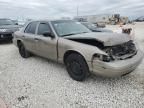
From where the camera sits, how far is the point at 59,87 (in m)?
3.89

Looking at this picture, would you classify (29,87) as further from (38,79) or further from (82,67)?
(82,67)

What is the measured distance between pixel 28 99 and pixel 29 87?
58 centimetres

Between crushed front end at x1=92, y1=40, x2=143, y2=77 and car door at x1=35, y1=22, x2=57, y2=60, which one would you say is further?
car door at x1=35, y1=22, x2=57, y2=60

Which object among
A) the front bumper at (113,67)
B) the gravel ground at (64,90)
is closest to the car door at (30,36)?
the gravel ground at (64,90)

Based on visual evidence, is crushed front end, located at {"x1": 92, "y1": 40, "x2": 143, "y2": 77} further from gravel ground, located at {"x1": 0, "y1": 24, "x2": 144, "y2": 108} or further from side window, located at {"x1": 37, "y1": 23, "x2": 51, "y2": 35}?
side window, located at {"x1": 37, "y1": 23, "x2": 51, "y2": 35}

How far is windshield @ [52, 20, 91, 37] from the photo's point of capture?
464cm

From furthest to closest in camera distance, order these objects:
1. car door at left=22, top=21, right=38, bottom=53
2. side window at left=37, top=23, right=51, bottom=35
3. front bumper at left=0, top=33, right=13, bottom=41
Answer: front bumper at left=0, top=33, right=13, bottom=41
car door at left=22, top=21, right=38, bottom=53
side window at left=37, top=23, right=51, bottom=35

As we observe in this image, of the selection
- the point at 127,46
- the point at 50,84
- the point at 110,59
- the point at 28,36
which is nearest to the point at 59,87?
the point at 50,84

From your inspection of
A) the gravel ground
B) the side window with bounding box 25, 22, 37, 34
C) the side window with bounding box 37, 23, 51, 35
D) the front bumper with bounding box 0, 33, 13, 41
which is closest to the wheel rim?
the gravel ground

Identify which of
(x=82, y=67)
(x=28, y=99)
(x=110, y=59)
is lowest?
(x=28, y=99)

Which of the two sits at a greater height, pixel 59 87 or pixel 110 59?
pixel 110 59

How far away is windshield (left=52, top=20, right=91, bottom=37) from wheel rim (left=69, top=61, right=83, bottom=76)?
90 centimetres

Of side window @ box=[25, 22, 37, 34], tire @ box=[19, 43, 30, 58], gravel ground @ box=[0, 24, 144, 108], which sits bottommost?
gravel ground @ box=[0, 24, 144, 108]

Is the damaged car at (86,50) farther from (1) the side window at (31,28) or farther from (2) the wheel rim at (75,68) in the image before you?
(1) the side window at (31,28)
